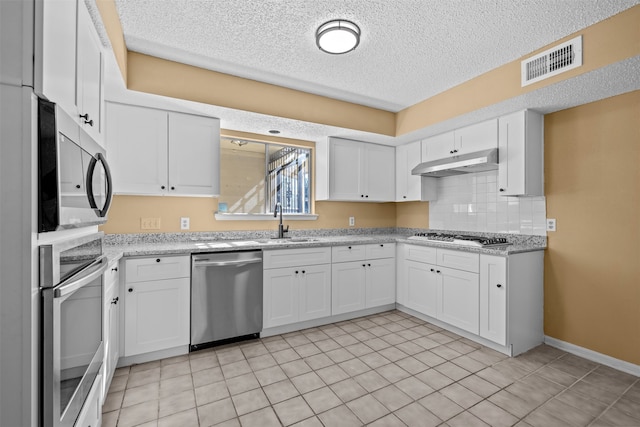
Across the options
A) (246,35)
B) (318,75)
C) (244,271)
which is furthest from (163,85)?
(244,271)

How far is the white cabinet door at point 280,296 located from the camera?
302cm

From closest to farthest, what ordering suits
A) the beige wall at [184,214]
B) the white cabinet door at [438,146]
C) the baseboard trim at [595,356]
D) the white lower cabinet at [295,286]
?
the baseboard trim at [595,356]
the beige wall at [184,214]
the white lower cabinet at [295,286]
the white cabinet door at [438,146]

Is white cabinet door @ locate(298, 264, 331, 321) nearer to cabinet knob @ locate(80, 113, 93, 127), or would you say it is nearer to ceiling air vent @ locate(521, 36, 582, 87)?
cabinet knob @ locate(80, 113, 93, 127)

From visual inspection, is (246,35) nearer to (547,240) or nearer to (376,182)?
(376,182)

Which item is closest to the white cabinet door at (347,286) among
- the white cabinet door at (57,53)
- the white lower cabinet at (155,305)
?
the white lower cabinet at (155,305)

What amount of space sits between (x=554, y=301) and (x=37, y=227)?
12.3 feet

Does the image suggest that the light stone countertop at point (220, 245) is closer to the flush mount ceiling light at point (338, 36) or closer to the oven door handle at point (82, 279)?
the oven door handle at point (82, 279)

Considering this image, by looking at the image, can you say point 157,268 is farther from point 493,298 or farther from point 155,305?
point 493,298

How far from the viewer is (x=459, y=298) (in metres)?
3.05

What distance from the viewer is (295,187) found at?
4.08 m

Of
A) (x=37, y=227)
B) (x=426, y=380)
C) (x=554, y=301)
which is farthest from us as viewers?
(x=554, y=301)

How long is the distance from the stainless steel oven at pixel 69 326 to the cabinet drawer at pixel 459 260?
294 cm

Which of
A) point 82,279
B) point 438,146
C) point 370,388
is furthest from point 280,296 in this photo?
point 438,146

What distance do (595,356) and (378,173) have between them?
288 cm
